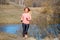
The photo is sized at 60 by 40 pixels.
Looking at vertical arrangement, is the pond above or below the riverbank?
below

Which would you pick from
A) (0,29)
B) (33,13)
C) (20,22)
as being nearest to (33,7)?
(33,13)

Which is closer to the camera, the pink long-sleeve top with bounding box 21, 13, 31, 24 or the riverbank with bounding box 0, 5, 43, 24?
the pink long-sleeve top with bounding box 21, 13, 31, 24

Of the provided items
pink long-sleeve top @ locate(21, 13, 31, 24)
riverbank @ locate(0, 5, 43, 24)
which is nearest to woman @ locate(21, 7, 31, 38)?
pink long-sleeve top @ locate(21, 13, 31, 24)

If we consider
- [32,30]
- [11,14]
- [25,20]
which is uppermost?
[11,14]

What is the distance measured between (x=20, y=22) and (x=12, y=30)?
0.25m

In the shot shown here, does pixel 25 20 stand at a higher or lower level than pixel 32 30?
higher

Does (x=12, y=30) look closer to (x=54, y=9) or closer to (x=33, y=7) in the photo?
(x=33, y=7)

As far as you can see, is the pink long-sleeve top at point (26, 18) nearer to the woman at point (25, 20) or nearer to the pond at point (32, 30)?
the woman at point (25, 20)

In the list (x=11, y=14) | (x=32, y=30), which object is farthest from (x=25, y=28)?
(x=11, y=14)

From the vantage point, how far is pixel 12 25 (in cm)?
399

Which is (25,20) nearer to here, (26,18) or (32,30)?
(26,18)

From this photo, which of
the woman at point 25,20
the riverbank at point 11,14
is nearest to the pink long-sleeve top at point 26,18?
the woman at point 25,20

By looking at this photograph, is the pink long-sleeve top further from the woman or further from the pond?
the pond

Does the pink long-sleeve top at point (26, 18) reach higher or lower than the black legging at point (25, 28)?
higher
